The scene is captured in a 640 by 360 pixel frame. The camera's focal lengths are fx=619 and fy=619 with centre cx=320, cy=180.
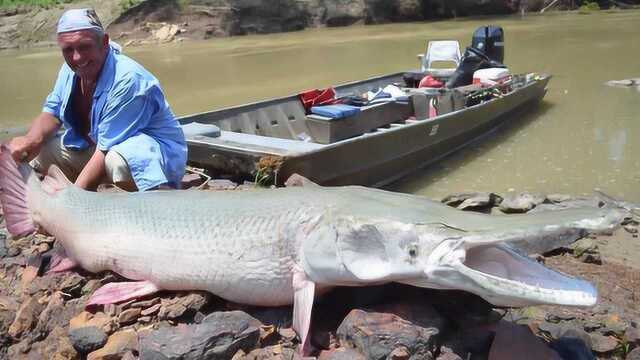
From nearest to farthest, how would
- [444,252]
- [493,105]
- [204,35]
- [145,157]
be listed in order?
[444,252], [145,157], [493,105], [204,35]

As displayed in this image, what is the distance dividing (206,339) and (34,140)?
8.07ft

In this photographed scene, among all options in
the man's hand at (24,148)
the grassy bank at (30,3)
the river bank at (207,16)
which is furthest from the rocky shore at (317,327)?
the grassy bank at (30,3)

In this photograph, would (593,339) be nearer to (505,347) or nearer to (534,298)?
(505,347)

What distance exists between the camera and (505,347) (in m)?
2.71

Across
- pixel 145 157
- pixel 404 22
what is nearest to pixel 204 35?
pixel 404 22

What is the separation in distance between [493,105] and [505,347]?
24.4ft

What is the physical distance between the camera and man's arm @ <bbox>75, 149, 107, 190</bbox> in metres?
4.02

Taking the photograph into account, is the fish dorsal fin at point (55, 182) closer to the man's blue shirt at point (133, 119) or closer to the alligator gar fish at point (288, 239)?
the alligator gar fish at point (288, 239)

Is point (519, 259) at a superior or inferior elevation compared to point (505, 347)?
superior

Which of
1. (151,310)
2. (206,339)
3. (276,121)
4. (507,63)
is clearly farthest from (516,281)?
(507,63)

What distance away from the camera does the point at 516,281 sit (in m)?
2.42

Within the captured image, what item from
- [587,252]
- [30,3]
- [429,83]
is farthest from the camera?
[30,3]

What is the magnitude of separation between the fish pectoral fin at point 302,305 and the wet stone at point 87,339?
3.29 ft

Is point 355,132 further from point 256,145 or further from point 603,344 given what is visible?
point 603,344
